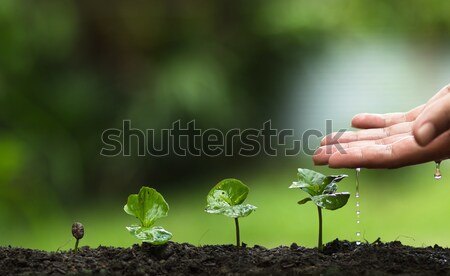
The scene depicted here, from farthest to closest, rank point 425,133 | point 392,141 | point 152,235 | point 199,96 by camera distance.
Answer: point 199,96 → point 392,141 → point 152,235 → point 425,133

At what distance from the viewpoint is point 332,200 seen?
1.08 metres

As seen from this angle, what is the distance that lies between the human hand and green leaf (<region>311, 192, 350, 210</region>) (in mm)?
106

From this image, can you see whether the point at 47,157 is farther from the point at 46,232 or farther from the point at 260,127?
the point at 260,127

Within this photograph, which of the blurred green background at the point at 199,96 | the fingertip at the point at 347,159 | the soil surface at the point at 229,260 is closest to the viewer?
the soil surface at the point at 229,260

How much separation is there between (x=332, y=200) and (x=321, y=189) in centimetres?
5

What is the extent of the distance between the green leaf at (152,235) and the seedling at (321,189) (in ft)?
0.76

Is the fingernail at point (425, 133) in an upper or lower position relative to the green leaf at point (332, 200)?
upper

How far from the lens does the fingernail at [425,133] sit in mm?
922

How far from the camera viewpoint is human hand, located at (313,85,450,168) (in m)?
0.93

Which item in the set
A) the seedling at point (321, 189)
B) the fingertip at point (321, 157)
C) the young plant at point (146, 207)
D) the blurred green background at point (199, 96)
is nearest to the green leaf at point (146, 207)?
the young plant at point (146, 207)

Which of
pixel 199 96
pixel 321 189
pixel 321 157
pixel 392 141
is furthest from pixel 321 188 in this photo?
pixel 199 96

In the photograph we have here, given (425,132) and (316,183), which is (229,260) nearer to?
(316,183)

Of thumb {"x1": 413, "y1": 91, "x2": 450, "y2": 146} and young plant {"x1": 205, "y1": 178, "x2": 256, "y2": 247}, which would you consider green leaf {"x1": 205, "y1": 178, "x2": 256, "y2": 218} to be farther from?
thumb {"x1": 413, "y1": 91, "x2": 450, "y2": 146}

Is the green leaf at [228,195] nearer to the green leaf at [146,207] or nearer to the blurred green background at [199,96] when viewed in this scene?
the green leaf at [146,207]
